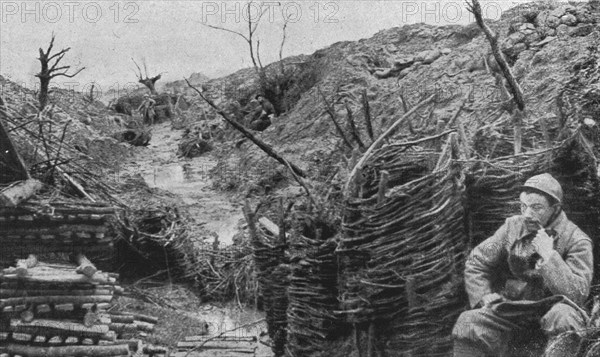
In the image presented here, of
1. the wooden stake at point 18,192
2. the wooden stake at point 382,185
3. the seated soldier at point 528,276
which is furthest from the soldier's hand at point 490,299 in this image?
the wooden stake at point 18,192

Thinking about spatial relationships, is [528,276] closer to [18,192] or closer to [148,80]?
[18,192]

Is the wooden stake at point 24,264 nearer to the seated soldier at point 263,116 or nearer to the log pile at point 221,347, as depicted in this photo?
the log pile at point 221,347

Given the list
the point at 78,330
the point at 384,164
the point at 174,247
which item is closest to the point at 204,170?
the point at 174,247

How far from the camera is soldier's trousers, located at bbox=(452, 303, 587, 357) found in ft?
16.8

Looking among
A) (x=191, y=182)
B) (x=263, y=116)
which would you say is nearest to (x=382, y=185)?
(x=191, y=182)

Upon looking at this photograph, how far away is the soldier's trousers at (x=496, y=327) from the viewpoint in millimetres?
5105

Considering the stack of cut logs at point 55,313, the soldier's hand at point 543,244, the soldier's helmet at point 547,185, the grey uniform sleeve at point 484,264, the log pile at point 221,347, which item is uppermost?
the soldier's helmet at point 547,185

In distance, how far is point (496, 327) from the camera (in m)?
5.41

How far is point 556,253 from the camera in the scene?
17.6ft

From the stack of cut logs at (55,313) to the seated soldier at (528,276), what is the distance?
5157mm

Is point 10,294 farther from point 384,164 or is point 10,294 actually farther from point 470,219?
point 470,219

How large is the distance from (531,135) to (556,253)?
4.49 ft

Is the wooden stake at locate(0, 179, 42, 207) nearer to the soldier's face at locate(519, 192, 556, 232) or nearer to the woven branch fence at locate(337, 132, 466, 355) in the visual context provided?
the woven branch fence at locate(337, 132, 466, 355)

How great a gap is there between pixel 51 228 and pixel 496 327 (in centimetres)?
696
